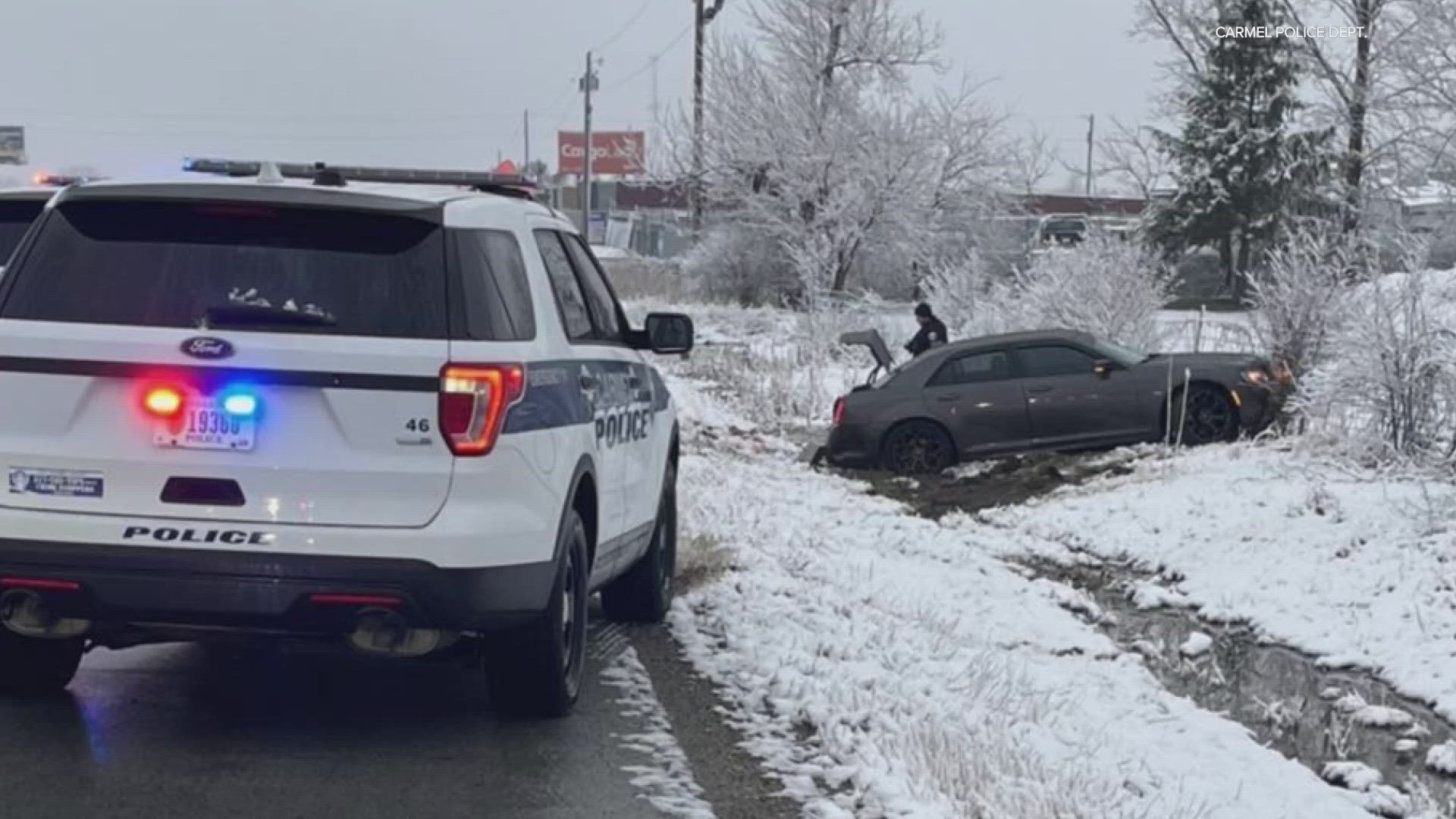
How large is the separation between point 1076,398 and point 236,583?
13.1m

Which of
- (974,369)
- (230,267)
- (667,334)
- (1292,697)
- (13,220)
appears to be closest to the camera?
(230,267)

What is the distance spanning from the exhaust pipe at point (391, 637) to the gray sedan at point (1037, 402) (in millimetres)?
12311

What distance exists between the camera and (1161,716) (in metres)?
7.94

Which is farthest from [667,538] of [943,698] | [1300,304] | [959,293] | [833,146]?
[833,146]

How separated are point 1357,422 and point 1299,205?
32.7 meters

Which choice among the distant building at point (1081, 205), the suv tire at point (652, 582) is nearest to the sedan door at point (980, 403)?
the suv tire at point (652, 582)

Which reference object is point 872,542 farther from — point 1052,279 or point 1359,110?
point 1359,110

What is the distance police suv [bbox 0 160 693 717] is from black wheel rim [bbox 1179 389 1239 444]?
12454mm

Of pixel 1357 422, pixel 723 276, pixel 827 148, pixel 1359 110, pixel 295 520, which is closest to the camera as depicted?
pixel 295 520

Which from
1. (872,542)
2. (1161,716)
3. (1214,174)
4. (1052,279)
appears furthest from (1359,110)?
(1161,716)

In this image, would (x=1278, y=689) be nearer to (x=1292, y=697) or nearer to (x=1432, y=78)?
(x=1292, y=697)

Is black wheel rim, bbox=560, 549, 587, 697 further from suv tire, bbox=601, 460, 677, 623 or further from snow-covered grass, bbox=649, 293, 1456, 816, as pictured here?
suv tire, bbox=601, 460, 677, 623

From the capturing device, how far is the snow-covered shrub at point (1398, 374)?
13.3 m

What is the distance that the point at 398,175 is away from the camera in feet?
22.3
